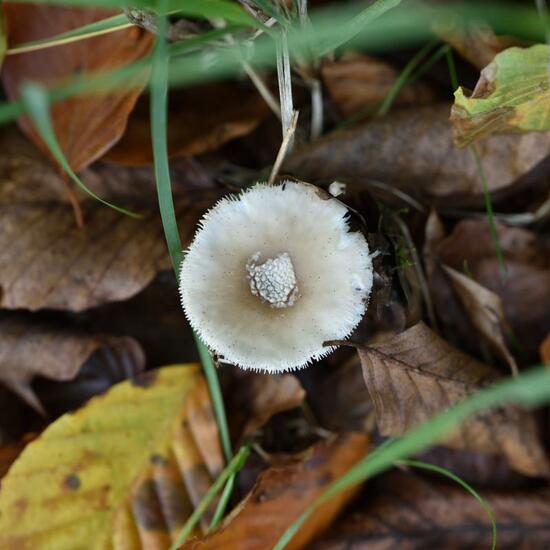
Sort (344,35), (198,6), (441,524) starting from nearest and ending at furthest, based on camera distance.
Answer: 1. (198,6)
2. (344,35)
3. (441,524)

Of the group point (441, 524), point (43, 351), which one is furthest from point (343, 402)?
point (43, 351)

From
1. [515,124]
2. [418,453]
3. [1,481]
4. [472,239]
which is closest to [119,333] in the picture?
[1,481]

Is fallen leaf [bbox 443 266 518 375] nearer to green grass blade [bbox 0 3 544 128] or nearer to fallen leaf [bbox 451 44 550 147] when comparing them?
fallen leaf [bbox 451 44 550 147]

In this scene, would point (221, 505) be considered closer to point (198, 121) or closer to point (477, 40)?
point (198, 121)

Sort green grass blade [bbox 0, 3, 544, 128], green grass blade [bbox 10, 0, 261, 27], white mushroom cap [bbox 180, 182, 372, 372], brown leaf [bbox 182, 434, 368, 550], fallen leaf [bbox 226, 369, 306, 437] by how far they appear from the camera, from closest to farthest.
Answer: green grass blade [bbox 10, 0, 261, 27], white mushroom cap [bbox 180, 182, 372, 372], green grass blade [bbox 0, 3, 544, 128], brown leaf [bbox 182, 434, 368, 550], fallen leaf [bbox 226, 369, 306, 437]

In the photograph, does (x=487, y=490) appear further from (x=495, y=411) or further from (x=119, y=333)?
(x=119, y=333)

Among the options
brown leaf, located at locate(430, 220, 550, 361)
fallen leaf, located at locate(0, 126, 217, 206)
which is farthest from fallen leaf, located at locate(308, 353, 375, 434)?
fallen leaf, located at locate(0, 126, 217, 206)
